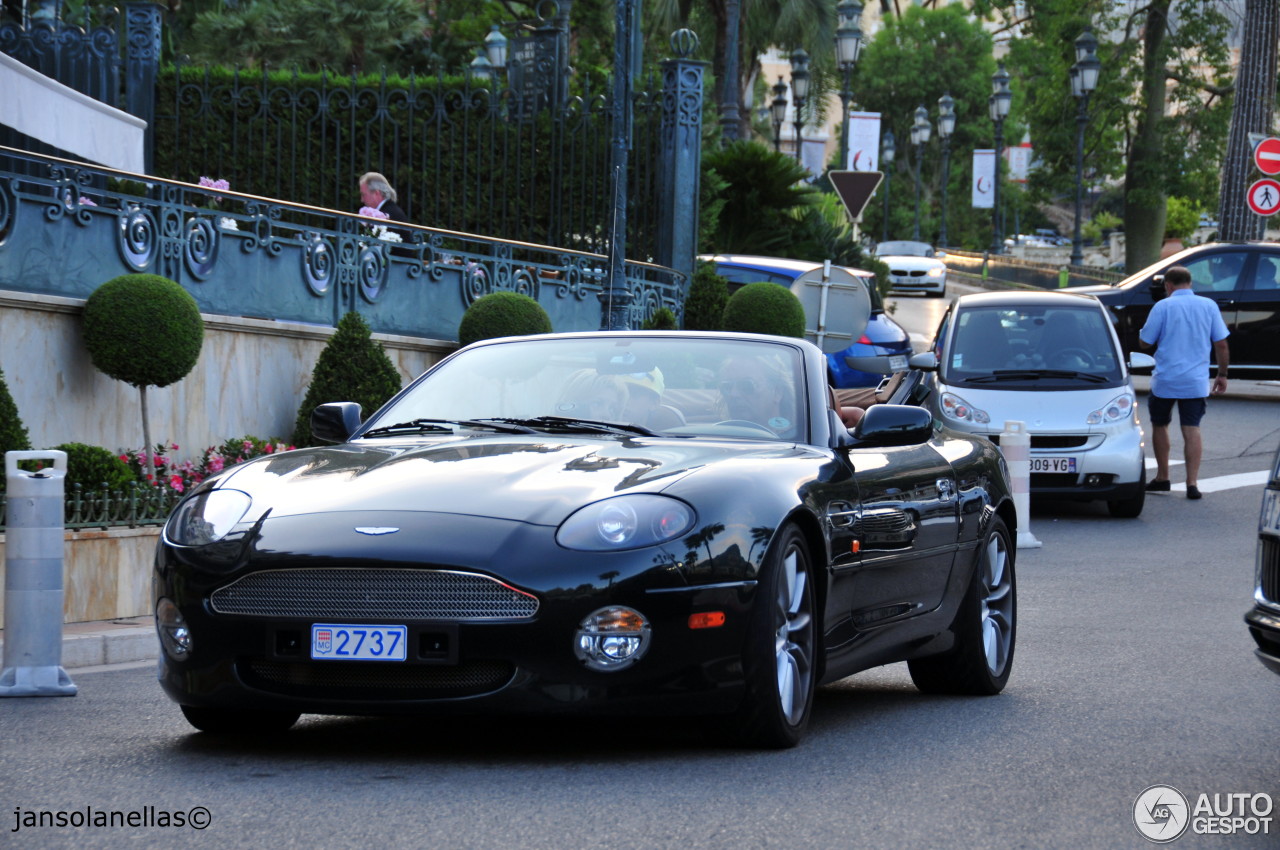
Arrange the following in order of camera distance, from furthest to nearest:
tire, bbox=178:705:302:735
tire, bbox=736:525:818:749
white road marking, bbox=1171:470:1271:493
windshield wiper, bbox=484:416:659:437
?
white road marking, bbox=1171:470:1271:493 → windshield wiper, bbox=484:416:659:437 → tire, bbox=178:705:302:735 → tire, bbox=736:525:818:749

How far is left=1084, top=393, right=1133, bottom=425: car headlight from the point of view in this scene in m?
16.0

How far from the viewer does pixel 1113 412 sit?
16.1 metres

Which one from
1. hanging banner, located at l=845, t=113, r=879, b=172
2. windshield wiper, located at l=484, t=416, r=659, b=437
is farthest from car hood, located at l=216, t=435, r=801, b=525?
hanging banner, located at l=845, t=113, r=879, b=172

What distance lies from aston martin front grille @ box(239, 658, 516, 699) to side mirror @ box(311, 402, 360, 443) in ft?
5.11

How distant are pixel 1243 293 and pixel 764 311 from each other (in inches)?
271

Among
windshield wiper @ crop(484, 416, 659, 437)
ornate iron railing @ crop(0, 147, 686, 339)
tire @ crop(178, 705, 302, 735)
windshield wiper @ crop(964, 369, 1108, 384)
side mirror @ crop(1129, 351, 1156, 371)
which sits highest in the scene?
ornate iron railing @ crop(0, 147, 686, 339)

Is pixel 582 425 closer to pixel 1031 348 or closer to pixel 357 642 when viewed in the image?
pixel 357 642

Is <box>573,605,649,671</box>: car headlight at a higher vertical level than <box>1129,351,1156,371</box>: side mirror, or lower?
lower

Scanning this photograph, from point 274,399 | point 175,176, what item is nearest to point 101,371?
point 274,399

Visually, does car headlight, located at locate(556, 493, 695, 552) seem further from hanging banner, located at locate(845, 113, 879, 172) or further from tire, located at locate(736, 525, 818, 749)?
hanging banner, located at locate(845, 113, 879, 172)

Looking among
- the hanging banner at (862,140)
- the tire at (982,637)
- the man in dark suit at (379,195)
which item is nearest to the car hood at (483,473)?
the tire at (982,637)

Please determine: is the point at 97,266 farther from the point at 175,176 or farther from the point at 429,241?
the point at 175,176

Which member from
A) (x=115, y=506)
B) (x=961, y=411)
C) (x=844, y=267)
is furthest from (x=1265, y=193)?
(x=115, y=506)

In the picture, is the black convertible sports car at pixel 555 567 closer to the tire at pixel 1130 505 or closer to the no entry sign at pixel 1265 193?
the tire at pixel 1130 505
